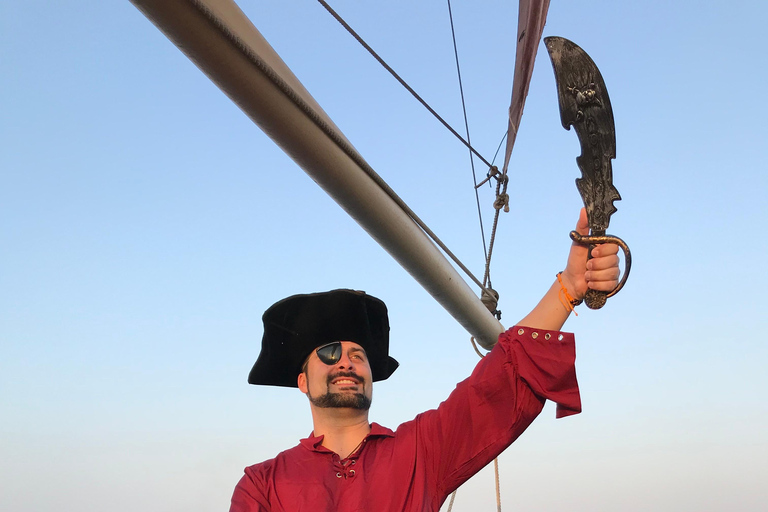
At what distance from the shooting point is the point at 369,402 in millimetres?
2893

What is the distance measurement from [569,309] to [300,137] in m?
1.04

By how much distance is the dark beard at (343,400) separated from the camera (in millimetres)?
2844

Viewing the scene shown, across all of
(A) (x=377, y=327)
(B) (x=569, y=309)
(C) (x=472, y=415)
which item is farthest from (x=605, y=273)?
(A) (x=377, y=327)

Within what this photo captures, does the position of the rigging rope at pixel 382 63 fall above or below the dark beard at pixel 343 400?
above

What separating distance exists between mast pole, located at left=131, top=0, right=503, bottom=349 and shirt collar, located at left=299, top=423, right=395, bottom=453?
2.37 feet

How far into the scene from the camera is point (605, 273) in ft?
7.34

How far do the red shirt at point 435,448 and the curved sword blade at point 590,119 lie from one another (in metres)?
0.49

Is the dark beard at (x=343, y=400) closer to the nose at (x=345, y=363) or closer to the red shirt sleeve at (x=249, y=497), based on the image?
the nose at (x=345, y=363)

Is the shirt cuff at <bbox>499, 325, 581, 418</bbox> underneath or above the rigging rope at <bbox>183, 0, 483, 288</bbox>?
underneath

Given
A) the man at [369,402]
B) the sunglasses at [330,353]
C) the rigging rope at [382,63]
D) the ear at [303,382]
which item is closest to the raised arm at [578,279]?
the man at [369,402]

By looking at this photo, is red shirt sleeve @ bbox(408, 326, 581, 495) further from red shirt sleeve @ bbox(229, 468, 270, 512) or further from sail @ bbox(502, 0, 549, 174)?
sail @ bbox(502, 0, 549, 174)

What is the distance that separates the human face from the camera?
2.86 m

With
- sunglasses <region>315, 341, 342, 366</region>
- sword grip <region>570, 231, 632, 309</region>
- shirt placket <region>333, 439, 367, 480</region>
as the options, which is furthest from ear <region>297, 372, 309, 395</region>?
sword grip <region>570, 231, 632, 309</region>

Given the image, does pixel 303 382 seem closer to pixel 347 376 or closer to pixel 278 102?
pixel 347 376
